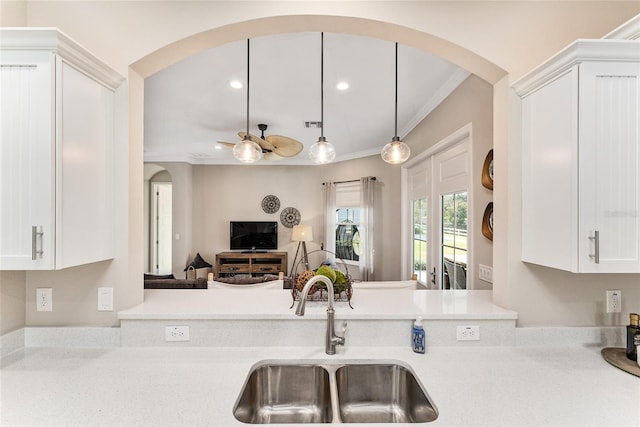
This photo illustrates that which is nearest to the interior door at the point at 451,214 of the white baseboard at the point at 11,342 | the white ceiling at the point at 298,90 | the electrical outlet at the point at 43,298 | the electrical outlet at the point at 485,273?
the electrical outlet at the point at 485,273

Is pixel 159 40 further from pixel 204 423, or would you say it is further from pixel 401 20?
pixel 204 423

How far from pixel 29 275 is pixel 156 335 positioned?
2.26 ft

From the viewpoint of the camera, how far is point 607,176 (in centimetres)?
121

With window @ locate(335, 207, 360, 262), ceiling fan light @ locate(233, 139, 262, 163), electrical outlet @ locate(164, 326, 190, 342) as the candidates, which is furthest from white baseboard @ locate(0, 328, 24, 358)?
window @ locate(335, 207, 360, 262)

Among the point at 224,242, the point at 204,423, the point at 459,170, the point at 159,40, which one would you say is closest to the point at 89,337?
the point at 204,423

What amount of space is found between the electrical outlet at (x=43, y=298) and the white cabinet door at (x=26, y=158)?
0.40 metres

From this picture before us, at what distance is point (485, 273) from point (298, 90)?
7.51 ft

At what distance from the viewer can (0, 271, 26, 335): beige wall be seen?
1.39 metres

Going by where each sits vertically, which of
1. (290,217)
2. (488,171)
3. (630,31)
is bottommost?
(290,217)

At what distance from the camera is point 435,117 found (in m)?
3.13

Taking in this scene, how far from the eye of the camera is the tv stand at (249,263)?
623 centimetres

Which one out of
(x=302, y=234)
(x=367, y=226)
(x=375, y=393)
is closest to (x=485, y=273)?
(x=375, y=393)

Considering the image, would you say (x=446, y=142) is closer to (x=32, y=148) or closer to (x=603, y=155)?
(x=603, y=155)

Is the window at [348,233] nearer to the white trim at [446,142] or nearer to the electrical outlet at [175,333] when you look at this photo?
the white trim at [446,142]
